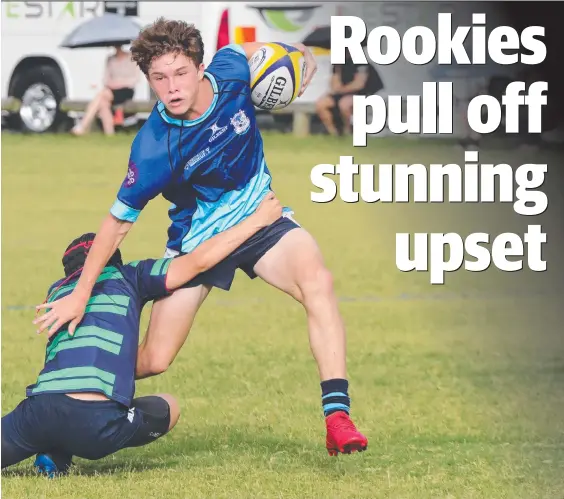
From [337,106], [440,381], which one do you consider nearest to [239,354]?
[440,381]

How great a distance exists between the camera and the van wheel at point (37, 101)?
2661cm

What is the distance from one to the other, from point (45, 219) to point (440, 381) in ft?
29.3

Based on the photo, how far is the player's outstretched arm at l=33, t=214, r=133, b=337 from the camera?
5.72 m

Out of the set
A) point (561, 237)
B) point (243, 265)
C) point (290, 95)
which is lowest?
point (561, 237)

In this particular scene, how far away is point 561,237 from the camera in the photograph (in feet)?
54.7

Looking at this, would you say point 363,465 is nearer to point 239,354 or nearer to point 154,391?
point 154,391

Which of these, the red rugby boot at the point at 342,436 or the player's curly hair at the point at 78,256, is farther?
the player's curly hair at the point at 78,256

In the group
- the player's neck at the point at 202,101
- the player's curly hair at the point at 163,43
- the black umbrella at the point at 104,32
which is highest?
the black umbrella at the point at 104,32

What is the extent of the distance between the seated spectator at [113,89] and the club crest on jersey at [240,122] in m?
19.4

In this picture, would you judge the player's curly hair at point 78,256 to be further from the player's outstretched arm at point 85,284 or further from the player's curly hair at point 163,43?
the player's curly hair at point 163,43

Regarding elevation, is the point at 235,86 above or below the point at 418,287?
above

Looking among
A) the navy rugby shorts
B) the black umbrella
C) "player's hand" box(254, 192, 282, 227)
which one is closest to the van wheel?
the black umbrella

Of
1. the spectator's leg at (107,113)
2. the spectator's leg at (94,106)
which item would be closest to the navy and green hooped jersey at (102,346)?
the spectator's leg at (107,113)

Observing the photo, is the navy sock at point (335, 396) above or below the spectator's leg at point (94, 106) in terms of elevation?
below
